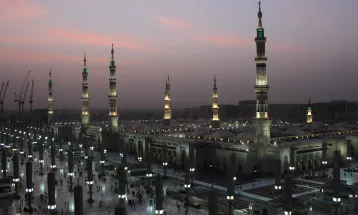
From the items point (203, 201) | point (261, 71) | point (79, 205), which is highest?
point (261, 71)

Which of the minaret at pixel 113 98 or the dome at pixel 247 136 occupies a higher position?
the minaret at pixel 113 98

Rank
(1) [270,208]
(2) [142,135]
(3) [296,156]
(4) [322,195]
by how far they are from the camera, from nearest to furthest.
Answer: (1) [270,208]
(4) [322,195]
(3) [296,156]
(2) [142,135]

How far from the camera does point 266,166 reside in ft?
111

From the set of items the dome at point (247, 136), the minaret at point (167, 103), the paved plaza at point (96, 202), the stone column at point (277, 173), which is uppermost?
the minaret at point (167, 103)

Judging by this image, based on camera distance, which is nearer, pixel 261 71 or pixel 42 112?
pixel 261 71

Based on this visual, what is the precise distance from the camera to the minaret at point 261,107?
34.1 m

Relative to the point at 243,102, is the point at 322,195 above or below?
below

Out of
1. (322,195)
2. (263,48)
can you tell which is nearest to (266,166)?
(322,195)

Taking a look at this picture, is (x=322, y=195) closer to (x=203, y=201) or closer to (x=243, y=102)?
(x=203, y=201)

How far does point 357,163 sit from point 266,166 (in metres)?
11.4

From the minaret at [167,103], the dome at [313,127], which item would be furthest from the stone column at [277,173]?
the minaret at [167,103]

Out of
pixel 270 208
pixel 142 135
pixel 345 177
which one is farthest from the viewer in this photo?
pixel 142 135

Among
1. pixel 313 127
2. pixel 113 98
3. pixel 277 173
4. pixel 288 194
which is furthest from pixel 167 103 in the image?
pixel 288 194

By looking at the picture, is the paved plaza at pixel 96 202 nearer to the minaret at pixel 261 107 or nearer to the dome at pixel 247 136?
the minaret at pixel 261 107
